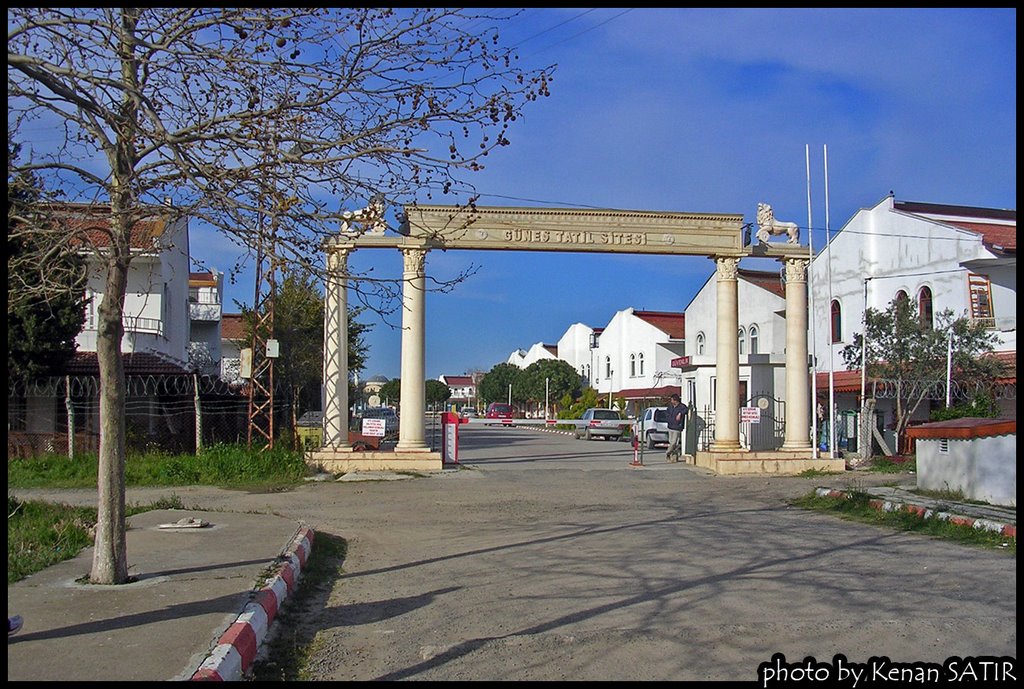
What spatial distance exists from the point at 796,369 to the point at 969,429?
A: 9862 mm

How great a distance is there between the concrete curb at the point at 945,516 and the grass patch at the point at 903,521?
6cm

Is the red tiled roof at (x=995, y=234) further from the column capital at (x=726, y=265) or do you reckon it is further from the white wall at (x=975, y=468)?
the white wall at (x=975, y=468)

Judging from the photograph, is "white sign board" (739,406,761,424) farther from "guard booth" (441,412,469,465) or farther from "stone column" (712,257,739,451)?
"guard booth" (441,412,469,465)

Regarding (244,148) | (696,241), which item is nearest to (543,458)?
(696,241)

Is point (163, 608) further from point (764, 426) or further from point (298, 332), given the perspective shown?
point (298, 332)

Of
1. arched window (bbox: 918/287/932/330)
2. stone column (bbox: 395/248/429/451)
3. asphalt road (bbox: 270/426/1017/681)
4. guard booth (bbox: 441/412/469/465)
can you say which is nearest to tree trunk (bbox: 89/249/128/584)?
asphalt road (bbox: 270/426/1017/681)

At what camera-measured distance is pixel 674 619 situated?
7.63 m

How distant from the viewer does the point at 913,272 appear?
3148 cm

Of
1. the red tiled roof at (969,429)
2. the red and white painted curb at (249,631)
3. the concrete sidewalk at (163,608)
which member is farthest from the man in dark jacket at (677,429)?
the red and white painted curb at (249,631)

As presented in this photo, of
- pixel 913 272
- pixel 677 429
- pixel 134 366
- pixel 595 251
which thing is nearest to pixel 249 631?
pixel 595 251

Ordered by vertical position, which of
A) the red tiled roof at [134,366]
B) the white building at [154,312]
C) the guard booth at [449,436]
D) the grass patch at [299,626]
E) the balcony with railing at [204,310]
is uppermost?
the balcony with railing at [204,310]

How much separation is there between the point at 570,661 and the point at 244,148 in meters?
4.33

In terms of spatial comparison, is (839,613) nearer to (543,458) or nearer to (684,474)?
(684,474)

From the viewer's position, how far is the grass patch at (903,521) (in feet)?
37.6
